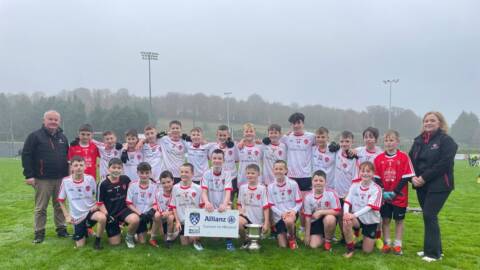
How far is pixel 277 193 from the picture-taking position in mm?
6055

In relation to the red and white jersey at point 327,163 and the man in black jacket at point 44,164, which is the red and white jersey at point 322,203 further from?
the man in black jacket at point 44,164

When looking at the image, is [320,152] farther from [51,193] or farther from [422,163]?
[51,193]

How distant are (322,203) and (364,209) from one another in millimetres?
682

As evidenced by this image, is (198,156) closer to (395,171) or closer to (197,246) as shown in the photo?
(197,246)

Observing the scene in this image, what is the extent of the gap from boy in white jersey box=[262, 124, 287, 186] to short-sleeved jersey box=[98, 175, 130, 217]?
101 inches

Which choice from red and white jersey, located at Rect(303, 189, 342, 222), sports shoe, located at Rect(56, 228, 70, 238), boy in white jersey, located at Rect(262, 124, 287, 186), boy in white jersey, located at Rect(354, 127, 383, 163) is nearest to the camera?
red and white jersey, located at Rect(303, 189, 342, 222)

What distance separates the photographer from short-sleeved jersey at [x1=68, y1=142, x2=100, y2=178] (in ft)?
22.1

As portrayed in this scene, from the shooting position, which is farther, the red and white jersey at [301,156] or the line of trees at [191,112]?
the line of trees at [191,112]

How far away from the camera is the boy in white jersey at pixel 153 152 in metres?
7.05

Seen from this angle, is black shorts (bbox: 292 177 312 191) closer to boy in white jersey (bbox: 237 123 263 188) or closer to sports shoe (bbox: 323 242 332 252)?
boy in white jersey (bbox: 237 123 263 188)

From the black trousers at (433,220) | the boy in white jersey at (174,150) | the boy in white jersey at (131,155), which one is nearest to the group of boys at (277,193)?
the boy in white jersey at (131,155)

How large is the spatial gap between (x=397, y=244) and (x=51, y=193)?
5.79 metres

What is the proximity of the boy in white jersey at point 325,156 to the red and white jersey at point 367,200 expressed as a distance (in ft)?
2.92

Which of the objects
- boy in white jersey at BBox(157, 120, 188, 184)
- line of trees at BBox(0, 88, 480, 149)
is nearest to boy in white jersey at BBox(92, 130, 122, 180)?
boy in white jersey at BBox(157, 120, 188, 184)
